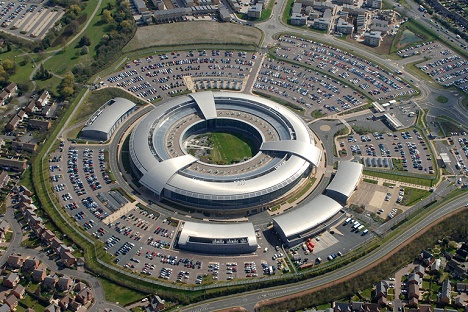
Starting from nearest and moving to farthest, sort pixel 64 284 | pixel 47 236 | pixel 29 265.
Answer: pixel 64 284, pixel 29 265, pixel 47 236

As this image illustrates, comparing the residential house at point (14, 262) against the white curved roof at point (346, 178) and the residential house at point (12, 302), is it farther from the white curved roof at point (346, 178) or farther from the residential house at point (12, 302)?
the white curved roof at point (346, 178)

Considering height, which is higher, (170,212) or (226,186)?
(226,186)

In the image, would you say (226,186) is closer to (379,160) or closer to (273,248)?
(273,248)

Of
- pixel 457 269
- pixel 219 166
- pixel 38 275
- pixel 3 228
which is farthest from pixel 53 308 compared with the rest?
pixel 457 269

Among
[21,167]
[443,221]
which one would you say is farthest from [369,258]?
[21,167]

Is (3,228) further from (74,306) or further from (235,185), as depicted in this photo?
(235,185)
